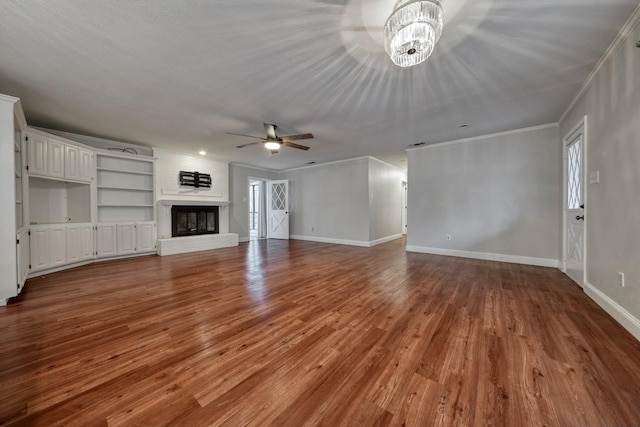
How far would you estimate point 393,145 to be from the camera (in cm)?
553

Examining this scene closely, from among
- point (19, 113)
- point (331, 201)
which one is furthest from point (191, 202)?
point (331, 201)

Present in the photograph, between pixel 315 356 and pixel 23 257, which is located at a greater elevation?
pixel 23 257

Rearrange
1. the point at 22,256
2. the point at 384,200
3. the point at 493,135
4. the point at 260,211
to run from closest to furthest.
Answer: the point at 22,256
the point at 493,135
the point at 384,200
the point at 260,211

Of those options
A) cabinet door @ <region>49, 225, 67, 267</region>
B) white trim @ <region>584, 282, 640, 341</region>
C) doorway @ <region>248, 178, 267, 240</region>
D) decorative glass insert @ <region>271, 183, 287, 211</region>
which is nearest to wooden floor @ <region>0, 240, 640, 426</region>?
white trim @ <region>584, 282, 640, 341</region>

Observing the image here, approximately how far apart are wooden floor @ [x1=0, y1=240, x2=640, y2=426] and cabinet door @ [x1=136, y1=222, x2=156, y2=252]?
7.02 feet

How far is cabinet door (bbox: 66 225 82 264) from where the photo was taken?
13.5ft

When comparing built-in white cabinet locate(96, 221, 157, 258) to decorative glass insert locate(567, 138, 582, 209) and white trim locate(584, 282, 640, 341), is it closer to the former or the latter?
→ white trim locate(584, 282, 640, 341)

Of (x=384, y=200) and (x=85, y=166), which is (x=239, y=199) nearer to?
(x=85, y=166)

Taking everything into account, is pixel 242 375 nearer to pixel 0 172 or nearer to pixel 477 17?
pixel 477 17

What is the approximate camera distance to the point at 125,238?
16.7 feet

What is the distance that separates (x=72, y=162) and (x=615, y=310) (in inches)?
Result: 300

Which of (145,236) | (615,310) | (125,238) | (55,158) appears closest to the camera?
(615,310)

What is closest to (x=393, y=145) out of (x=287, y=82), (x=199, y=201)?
(x=287, y=82)

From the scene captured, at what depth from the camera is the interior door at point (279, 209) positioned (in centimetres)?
828
